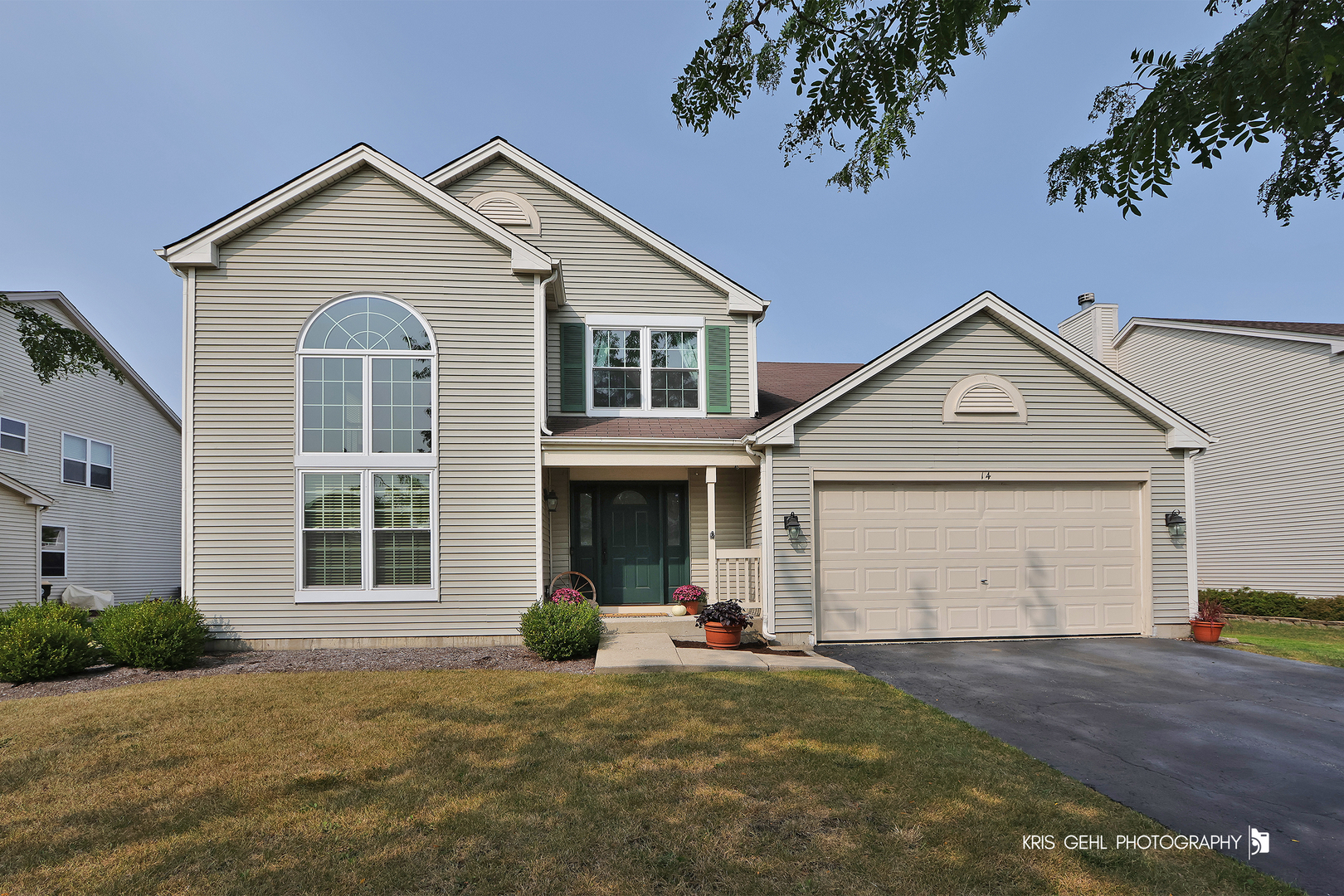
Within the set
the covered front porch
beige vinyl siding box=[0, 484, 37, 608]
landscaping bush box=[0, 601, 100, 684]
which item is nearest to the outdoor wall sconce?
the covered front porch

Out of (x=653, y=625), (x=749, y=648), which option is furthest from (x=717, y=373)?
(x=749, y=648)

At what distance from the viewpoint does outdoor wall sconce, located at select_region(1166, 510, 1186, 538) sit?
10.2 meters

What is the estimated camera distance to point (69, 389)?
684 inches

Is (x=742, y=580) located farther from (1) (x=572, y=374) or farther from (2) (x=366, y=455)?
(2) (x=366, y=455)

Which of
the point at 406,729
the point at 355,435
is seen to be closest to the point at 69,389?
the point at 355,435

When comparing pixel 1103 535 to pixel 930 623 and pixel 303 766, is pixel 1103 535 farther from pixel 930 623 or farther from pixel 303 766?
pixel 303 766

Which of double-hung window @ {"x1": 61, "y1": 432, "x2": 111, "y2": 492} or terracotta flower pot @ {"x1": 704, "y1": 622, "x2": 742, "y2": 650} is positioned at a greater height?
double-hung window @ {"x1": 61, "y1": 432, "x2": 111, "y2": 492}

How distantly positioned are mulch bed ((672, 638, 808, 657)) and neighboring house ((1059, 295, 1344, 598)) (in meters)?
12.5

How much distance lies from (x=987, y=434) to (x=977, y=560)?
189 cm

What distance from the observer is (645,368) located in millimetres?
12219

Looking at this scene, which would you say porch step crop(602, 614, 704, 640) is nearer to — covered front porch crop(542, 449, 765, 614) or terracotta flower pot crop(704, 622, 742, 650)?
covered front porch crop(542, 449, 765, 614)

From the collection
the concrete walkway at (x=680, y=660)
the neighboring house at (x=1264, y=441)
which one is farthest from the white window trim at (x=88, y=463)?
the neighboring house at (x=1264, y=441)

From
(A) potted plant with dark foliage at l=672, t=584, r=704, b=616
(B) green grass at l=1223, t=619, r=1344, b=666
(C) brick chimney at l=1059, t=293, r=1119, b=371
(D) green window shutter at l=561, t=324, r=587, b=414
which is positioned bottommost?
(B) green grass at l=1223, t=619, r=1344, b=666

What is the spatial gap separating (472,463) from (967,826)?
806cm
